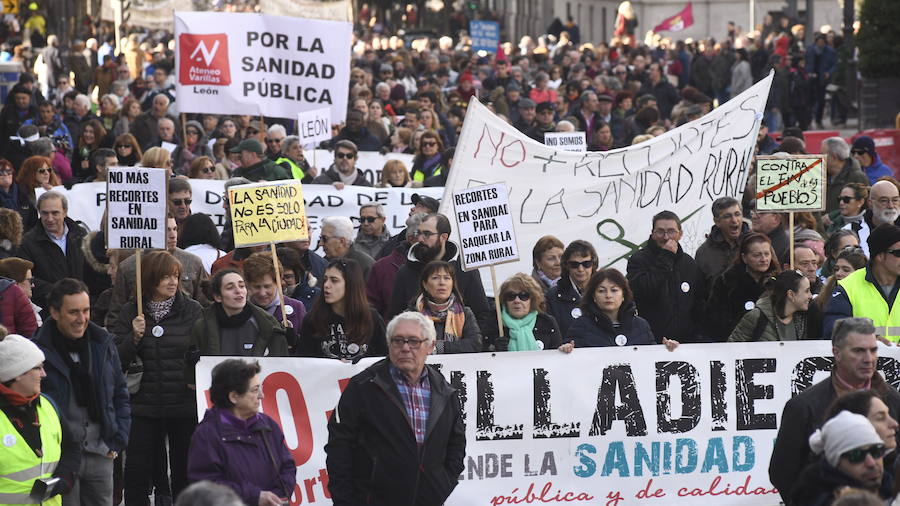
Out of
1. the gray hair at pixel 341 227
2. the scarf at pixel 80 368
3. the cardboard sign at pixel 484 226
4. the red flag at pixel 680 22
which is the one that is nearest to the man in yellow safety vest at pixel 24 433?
the scarf at pixel 80 368

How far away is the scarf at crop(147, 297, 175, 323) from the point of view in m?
8.79

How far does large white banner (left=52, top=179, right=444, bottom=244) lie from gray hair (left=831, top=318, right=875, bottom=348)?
7.56m

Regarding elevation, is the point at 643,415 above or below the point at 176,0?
below

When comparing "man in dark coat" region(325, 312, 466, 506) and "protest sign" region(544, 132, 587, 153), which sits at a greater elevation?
"protest sign" region(544, 132, 587, 153)

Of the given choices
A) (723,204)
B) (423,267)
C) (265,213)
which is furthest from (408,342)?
(723,204)

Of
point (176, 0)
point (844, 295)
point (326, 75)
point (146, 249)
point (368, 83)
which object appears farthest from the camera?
point (176, 0)

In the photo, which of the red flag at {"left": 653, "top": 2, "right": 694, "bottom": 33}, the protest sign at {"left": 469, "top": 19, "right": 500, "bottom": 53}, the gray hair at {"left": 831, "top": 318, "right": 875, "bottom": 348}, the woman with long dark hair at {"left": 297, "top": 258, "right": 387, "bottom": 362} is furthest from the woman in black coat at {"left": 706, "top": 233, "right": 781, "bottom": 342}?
the red flag at {"left": 653, "top": 2, "right": 694, "bottom": 33}

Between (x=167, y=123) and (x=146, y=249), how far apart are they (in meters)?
6.84

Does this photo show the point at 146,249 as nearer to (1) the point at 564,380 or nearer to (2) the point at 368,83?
(1) the point at 564,380

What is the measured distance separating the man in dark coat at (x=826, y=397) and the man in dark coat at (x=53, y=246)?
19.4 ft

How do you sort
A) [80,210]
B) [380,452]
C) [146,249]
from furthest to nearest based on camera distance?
[80,210] → [146,249] → [380,452]

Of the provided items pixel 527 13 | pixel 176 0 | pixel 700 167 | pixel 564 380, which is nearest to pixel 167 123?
pixel 700 167

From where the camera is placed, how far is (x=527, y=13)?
198 feet

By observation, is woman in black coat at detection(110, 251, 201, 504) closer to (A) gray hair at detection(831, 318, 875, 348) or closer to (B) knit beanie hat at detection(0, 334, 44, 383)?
(B) knit beanie hat at detection(0, 334, 44, 383)
